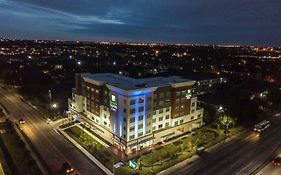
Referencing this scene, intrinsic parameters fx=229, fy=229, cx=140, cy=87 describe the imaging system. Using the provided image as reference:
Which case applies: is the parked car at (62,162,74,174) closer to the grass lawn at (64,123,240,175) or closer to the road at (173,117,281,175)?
the grass lawn at (64,123,240,175)

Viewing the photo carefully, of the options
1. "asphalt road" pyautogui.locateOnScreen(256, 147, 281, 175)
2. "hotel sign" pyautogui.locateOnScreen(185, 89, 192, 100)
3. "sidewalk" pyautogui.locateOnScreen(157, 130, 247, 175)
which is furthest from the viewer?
"hotel sign" pyautogui.locateOnScreen(185, 89, 192, 100)

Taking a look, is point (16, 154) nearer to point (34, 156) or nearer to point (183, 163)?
point (34, 156)

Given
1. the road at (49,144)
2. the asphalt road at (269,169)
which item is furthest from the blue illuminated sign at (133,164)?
the asphalt road at (269,169)

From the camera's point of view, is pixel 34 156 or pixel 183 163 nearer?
pixel 183 163

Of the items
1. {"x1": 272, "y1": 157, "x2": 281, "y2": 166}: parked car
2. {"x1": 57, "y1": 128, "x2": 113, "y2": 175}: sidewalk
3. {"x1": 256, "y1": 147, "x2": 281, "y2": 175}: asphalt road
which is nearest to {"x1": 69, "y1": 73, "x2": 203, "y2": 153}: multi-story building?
{"x1": 57, "y1": 128, "x2": 113, "y2": 175}: sidewalk

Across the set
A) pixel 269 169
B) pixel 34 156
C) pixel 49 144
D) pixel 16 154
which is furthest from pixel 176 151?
pixel 16 154
